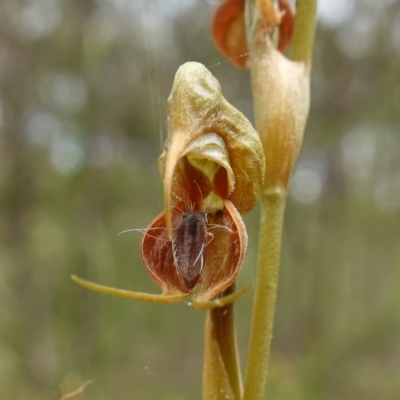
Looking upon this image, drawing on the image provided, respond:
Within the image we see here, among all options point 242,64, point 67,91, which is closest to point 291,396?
point 242,64

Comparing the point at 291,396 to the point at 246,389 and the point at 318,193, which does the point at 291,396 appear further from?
the point at 318,193

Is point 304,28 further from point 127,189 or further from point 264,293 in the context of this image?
point 127,189

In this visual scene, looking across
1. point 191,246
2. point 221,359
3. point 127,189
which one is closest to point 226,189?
point 191,246

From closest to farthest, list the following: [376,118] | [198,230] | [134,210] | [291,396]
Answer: [198,230]
[291,396]
[376,118]
[134,210]

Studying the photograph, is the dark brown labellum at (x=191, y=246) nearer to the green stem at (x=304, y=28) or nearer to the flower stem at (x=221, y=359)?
the flower stem at (x=221, y=359)

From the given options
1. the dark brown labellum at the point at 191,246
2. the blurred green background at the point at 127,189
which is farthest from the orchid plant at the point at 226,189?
the blurred green background at the point at 127,189

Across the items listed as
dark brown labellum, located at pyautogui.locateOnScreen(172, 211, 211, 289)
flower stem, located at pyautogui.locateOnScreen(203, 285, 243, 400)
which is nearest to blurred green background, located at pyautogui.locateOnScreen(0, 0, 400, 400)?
flower stem, located at pyautogui.locateOnScreen(203, 285, 243, 400)

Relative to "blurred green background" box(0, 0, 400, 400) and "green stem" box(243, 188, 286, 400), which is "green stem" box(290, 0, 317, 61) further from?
"blurred green background" box(0, 0, 400, 400)
